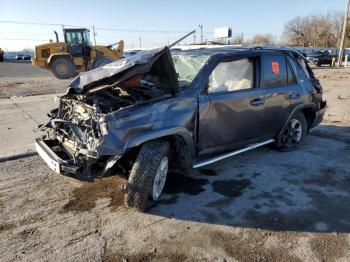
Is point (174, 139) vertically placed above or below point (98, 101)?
below

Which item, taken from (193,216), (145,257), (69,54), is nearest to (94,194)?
(193,216)

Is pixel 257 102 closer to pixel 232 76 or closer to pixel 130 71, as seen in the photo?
pixel 232 76

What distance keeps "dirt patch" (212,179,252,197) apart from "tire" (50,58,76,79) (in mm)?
16921

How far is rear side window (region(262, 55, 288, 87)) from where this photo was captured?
514 centimetres

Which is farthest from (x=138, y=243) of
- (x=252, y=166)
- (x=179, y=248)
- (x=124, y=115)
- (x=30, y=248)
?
(x=252, y=166)

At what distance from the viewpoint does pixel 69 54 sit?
19828mm

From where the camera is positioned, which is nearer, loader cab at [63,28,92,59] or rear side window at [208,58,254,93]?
rear side window at [208,58,254,93]

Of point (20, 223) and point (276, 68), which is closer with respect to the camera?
point (20, 223)

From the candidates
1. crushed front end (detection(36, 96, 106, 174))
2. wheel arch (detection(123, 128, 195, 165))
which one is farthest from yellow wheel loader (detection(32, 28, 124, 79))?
wheel arch (detection(123, 128, 195, 165))

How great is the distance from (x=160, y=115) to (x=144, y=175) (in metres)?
0.67

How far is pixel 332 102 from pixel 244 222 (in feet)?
28.4

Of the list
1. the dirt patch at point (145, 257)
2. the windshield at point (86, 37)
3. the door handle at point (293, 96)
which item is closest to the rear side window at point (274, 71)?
the door handle at point (293, 96)

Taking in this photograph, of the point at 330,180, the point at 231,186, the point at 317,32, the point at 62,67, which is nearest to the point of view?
the point at 231,186

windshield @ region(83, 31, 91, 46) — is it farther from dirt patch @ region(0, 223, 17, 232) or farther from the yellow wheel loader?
dirt patch @ region(0, 223, 17, 232)
